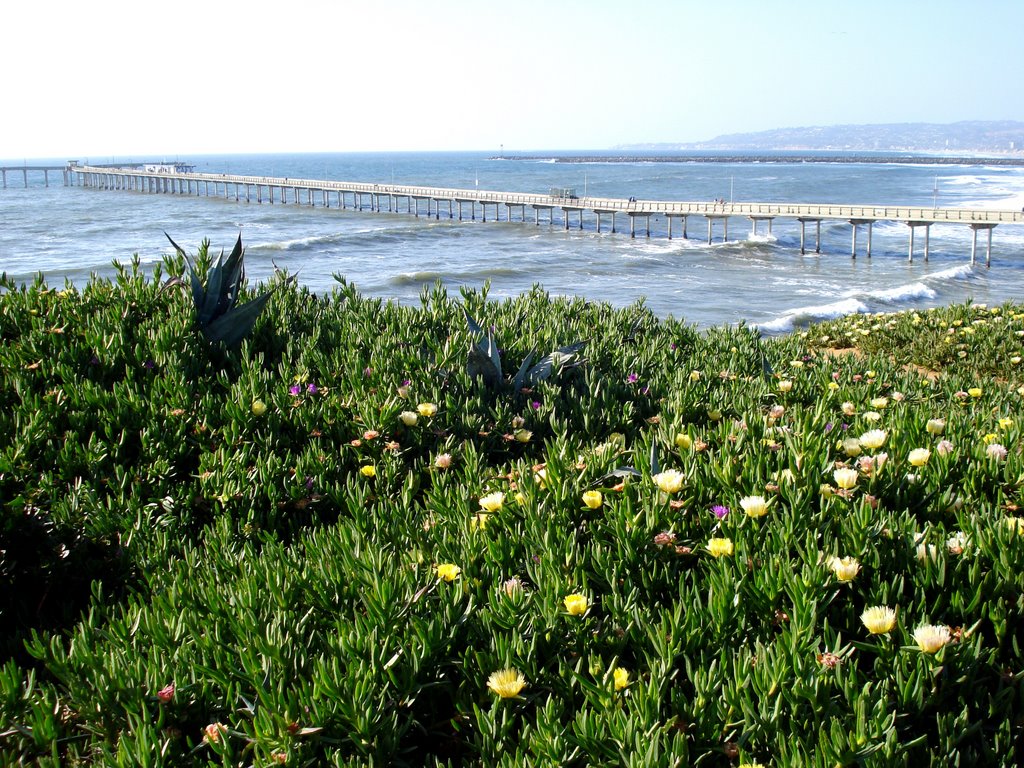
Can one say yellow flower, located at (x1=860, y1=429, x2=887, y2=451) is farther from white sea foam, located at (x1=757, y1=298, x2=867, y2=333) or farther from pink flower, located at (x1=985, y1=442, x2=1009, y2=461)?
white sea foam, located at (x1=757, y1=298, x2=867, y2=333)

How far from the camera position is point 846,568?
2.32 metres

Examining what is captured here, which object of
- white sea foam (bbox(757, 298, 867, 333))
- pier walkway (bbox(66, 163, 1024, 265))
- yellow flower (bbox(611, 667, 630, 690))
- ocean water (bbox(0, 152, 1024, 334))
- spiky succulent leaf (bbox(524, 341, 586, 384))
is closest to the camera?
yellow flower (bbox(611, 667, 630, 690))

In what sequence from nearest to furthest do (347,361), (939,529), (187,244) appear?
1. (939,529)
2. (347,361)
3. (187,244)

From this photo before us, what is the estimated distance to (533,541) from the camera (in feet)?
9.01

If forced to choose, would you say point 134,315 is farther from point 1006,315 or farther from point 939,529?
point 1006,315

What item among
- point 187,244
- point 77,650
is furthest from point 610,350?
point 187,244

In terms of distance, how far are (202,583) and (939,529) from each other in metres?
2.17

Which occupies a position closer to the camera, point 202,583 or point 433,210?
point 202,583

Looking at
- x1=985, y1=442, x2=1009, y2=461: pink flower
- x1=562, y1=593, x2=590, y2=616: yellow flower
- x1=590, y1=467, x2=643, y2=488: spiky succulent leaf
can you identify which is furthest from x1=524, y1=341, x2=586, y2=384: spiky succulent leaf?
x1=562, y1=593, x2=590, y2=616: yellow flower

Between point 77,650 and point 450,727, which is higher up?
point 77,650

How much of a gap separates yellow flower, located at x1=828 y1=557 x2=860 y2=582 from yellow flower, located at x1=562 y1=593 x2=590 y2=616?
0.65 meters

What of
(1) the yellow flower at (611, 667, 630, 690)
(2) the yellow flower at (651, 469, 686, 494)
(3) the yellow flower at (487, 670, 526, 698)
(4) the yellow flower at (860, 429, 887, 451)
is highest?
(4) the yellow flower at (860, 429, 887, 451)

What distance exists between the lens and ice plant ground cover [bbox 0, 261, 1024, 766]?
2033 millimetres

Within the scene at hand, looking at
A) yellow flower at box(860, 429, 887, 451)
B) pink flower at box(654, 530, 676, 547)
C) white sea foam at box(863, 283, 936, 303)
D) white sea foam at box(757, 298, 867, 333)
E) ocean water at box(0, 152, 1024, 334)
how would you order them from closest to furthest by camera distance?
pink flower at box(654, 530, 676, 547) < yellow flower at box(860, 429, 887, 451) < white sea foam at box(757, 298, 867, 333) < white sea foam at box(863, 283, 936, 303) < ocean water at box(0, 152, 1024, 334)
